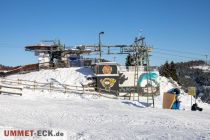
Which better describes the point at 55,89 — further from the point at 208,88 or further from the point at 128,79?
the point at 208,88

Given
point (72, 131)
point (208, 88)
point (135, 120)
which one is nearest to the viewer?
point (72, 131)

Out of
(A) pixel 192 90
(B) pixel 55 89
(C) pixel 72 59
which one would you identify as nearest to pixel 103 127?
(A) pixel 192 90

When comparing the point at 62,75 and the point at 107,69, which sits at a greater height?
the point at 107,69

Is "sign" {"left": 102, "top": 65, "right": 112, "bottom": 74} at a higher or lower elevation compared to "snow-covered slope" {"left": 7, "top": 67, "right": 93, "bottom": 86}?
higher

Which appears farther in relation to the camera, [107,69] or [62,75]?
[62,75]

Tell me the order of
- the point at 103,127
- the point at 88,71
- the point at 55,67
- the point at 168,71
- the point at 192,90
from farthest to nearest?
the point at 168,71, the point at 55,67, the point at 88,71, the point at 192,90, the point at 103,127

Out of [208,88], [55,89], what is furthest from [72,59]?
[208,88]

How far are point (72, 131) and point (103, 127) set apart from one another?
197cm

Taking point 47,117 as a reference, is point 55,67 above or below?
above

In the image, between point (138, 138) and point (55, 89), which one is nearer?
point (138, 138)

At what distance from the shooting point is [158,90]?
5066 cm

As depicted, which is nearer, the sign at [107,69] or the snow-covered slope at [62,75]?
the sign at [107,69]

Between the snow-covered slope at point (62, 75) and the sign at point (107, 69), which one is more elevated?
the sign at point (107, 69)

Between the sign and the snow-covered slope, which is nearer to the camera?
the sign
